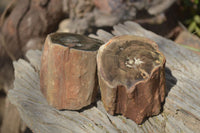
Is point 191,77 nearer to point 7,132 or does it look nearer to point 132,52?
point 132,52

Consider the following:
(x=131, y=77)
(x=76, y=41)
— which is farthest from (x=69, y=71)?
(x=131, y=77)

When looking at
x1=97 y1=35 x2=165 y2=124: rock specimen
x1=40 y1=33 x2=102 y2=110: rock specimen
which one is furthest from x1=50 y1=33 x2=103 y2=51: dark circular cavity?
x1=97 y1=35 x2=165 y2=124: rock specimen

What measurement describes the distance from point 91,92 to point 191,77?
1107mm

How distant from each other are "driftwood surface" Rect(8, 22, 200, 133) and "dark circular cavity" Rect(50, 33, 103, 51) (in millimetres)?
604

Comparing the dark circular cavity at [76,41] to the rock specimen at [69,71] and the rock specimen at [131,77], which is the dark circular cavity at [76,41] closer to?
the rock specimen at [69,71]

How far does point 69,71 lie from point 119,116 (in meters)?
0.64

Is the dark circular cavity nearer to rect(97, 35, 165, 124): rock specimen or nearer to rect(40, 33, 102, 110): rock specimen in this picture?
rect(40, 33, 102, 110): rock specimen

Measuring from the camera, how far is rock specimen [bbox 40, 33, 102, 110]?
1729 millimetres

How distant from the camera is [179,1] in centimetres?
417

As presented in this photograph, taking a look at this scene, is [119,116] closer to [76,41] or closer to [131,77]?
[131,77]

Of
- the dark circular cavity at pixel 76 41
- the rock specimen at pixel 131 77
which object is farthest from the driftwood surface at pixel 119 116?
the dark circular cavity at pixel 76 41

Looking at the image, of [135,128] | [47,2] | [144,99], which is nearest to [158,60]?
[144,99]

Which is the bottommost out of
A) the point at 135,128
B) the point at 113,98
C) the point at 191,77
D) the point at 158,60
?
the point at 135,128

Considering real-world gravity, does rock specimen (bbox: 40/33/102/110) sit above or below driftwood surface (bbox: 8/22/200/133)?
above
